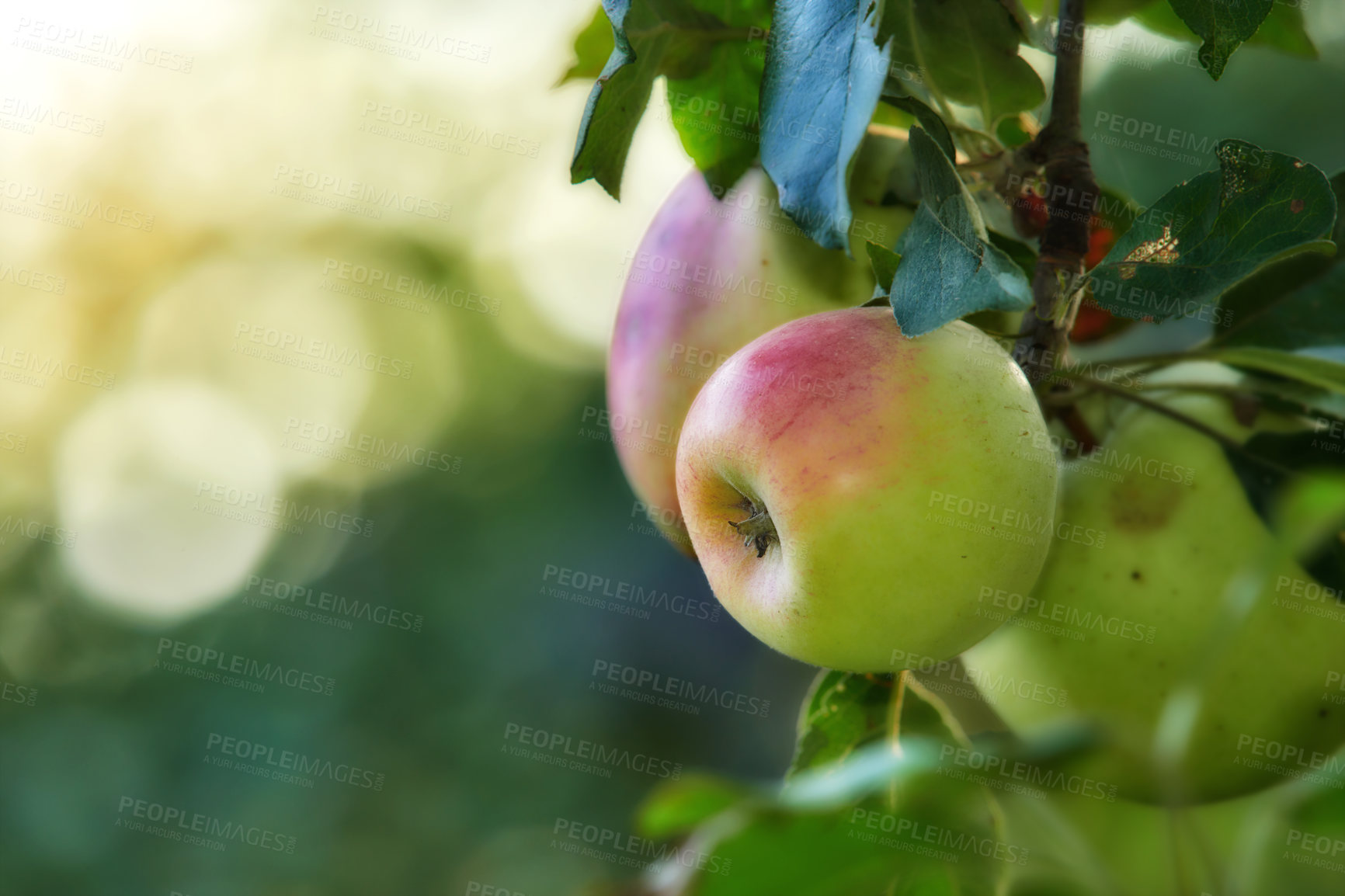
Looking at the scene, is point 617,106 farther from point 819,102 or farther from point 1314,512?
point 1314,512

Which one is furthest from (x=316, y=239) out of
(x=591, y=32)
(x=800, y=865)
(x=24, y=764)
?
(x=800, y=865)

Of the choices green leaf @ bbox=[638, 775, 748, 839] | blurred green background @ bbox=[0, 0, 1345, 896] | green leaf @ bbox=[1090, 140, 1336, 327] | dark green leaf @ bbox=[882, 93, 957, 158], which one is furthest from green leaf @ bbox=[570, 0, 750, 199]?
blurred green background @ bbox=[0, 0, 1345, 896]

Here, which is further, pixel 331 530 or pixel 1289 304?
pixel 331 530

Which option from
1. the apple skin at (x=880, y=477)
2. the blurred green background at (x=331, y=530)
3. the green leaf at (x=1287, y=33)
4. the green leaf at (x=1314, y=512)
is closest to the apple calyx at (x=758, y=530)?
the apple skin at (x=880, y=477)

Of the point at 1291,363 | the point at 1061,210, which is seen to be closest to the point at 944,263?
the point at 1061,210

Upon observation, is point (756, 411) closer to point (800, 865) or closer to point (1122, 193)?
point (800, 865)

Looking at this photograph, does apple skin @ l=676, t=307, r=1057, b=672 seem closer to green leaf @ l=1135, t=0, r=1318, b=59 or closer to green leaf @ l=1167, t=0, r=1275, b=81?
green leaf @ l=1167, t=0, r=1275, b=81
